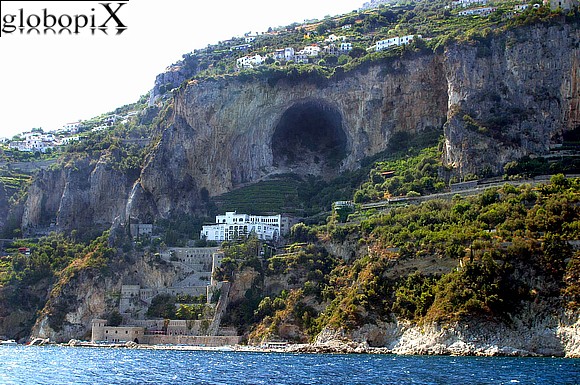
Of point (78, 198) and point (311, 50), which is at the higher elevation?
point (311, 50)

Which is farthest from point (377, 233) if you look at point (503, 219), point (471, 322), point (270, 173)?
point (270, 173)

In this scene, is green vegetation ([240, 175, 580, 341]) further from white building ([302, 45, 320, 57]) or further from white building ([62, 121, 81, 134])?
white building ([62, 121, 81, 134])

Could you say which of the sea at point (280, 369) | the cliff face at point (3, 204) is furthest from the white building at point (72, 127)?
the sea at point (280, 369)

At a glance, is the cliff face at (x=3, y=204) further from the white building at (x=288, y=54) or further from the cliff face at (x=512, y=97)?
the cliff face at (x=512, y=97)

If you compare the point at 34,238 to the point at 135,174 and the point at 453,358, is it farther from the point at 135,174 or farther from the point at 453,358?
the point at 453,358

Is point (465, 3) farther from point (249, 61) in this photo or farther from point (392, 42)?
point (249, 61)

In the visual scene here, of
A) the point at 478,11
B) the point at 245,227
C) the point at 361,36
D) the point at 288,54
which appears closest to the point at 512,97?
the point at 478,11
